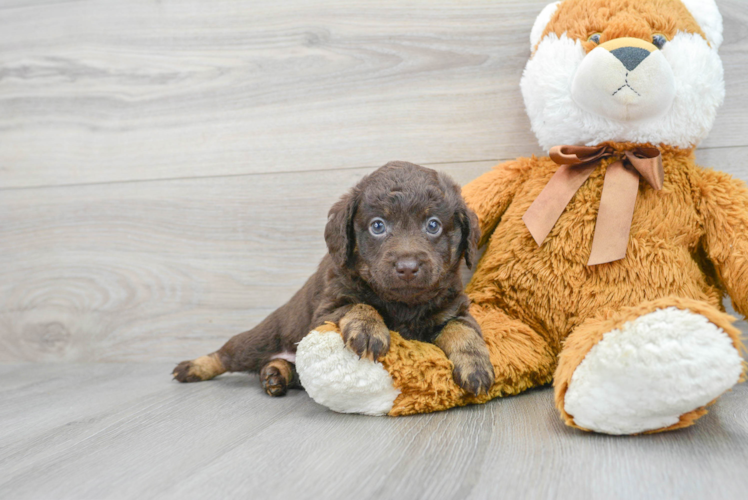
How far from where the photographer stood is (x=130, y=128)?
2686 mm

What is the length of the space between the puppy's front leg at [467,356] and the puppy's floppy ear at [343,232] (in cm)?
38

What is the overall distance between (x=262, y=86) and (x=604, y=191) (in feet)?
4.98

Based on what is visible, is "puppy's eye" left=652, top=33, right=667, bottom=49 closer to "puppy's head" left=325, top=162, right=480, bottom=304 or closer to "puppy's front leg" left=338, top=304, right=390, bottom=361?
"puppy's head" left=325, top=162, right=480, bottom=304

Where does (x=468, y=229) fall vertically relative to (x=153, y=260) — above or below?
above

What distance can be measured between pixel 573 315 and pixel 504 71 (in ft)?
3.48

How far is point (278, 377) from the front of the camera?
6.58ft

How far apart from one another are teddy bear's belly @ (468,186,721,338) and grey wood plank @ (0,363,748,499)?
0.29 m

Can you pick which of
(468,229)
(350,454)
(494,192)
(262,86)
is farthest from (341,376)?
(262,86)

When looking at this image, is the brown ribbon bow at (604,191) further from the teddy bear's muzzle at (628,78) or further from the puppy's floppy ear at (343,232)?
the puppy's floppy ear at (343,232)

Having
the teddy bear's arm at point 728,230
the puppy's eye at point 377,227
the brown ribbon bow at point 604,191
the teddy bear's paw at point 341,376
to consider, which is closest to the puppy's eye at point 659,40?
the brown ribbon bow at point 604,191

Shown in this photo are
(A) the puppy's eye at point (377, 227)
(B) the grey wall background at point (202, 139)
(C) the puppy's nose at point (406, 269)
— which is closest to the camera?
(C) the puppy's nose at point (406, 269)

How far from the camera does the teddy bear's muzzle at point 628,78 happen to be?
5.63 feet

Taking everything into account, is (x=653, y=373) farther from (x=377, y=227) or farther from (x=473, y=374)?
(x=377, y=227)

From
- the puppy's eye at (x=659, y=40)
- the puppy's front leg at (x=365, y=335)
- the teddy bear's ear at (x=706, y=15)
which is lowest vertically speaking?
the puppy's front leg at (x=365, y=335)
